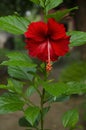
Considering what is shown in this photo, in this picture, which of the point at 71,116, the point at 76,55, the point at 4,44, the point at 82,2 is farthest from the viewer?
the point at 4,44

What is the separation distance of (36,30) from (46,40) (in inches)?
2.8

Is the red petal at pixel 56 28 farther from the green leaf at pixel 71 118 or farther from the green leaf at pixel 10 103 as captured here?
the green leaf at pixel 71 118

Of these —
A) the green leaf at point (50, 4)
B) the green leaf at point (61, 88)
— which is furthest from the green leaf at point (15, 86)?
the green leaf at point (50, 4)

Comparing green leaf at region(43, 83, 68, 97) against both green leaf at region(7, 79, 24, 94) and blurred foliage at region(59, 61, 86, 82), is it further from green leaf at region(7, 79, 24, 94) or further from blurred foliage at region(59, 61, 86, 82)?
blurred foliage at region(59, 61, 86, 82)

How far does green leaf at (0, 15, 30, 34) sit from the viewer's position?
1696mm

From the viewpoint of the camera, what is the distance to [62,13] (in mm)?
1641

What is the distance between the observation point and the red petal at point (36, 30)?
157 centimetres

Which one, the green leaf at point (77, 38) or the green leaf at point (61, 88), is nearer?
the green leaf at point (61, 88)

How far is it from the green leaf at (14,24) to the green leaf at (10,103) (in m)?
0.29

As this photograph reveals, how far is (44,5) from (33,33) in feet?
0.57

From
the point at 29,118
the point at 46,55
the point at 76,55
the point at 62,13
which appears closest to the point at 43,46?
the point at 46,55

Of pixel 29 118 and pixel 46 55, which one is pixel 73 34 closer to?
pixel 46 55

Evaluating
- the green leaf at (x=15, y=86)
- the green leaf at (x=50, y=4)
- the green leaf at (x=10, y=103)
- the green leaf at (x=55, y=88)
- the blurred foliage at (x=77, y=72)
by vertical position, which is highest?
the blurred foliage at (x=77, y=72)

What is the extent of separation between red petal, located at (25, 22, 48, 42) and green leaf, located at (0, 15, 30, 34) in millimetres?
138
